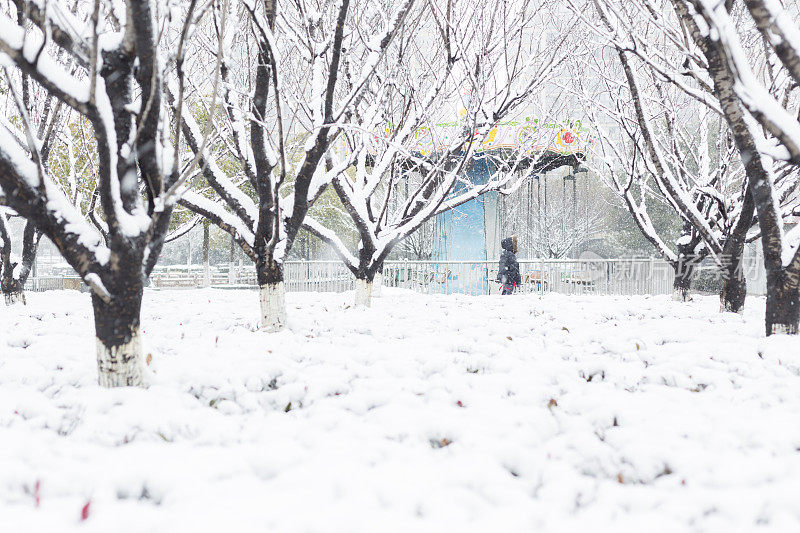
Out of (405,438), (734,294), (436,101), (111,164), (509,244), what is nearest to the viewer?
(405,438)

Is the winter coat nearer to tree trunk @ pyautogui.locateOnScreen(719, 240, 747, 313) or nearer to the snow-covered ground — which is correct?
tree trunk @ pyautogui.locateOnScreen(719, 240, 747, 313)

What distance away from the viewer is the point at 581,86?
7922 mm

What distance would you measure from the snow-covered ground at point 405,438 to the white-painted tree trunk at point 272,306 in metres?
0.81

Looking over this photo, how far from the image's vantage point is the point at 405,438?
2072 millimetres

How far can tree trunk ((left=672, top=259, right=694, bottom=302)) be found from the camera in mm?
8039

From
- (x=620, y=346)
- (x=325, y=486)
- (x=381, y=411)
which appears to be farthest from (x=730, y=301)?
(x=325, y=486)

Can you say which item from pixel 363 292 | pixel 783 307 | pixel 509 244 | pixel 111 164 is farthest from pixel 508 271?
pixel 111 164

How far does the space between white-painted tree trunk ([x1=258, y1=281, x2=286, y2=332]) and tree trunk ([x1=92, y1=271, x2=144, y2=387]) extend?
6.50ft

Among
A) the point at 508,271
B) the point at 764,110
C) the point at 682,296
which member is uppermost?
the point at 764,110

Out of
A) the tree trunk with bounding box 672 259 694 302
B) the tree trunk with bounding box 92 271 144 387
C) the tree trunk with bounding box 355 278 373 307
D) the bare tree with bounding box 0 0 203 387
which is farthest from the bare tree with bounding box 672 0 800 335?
the tree trunk with bounding box 355 278 373 307

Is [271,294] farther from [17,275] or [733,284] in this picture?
[733,284]

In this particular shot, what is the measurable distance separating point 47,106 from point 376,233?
486 centimetres

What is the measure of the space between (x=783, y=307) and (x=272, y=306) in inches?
184

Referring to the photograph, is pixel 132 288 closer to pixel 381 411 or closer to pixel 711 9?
pixel 381 411
